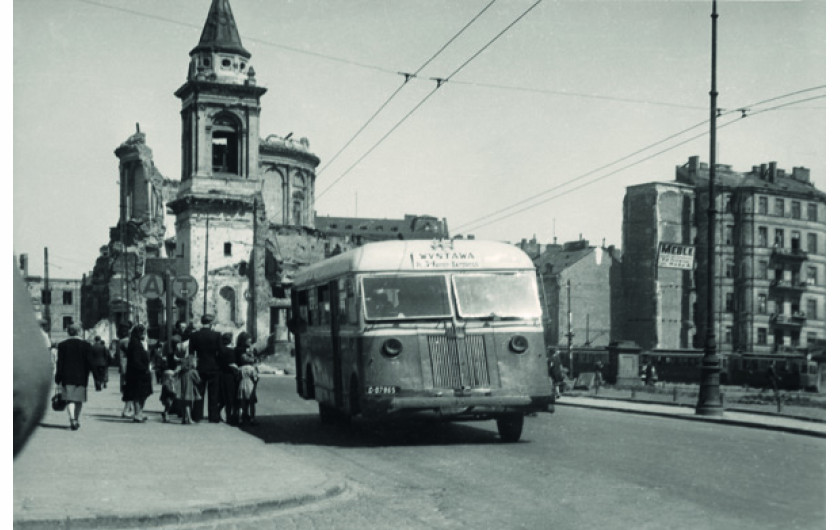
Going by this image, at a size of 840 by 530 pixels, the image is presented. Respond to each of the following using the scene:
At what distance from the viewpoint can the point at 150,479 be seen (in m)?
10.3

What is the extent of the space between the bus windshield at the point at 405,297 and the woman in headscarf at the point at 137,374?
189 inches

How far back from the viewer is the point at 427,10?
11.1m

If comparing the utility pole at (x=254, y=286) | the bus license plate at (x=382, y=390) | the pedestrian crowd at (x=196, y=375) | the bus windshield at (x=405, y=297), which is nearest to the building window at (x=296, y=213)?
the utility pole at (x=254, y=286)

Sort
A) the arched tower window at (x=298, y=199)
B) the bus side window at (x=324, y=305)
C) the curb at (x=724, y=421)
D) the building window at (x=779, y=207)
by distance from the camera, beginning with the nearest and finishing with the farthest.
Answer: the building window at (x=779, y=207)
the bus side window at (x=324, y=305)
the curb at (x=724, y=421)
the arched tower window at (x=298, y=199)

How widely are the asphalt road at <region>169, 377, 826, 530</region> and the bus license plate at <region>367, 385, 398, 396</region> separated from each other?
0.81 metres

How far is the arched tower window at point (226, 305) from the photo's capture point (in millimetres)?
42434

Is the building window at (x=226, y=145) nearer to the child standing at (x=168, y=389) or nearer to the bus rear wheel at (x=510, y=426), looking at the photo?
the child standing at (x=168, y=389)

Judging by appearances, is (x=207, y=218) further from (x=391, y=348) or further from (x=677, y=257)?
(x=677, y=257)

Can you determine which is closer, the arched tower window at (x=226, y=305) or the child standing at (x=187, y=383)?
the child standing at (x=187, y=383)

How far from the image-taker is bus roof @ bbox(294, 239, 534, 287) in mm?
15398

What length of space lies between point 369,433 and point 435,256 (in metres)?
3.53

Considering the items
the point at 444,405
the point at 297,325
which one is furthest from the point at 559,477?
the point at 297,325

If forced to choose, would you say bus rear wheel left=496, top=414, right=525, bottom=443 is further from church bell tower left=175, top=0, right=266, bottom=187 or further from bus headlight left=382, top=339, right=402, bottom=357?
church bell tower left=175, top=0, right=266, bottom=187

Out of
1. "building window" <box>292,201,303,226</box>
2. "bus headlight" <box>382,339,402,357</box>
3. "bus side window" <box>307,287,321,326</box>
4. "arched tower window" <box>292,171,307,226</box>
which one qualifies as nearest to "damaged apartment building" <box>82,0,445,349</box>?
"bus side window" <box>307,287,321,326</box>
